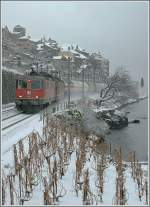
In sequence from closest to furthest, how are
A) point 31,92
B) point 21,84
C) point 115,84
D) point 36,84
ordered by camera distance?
point 115,84
point 31,92
point 36,84
point 21,84

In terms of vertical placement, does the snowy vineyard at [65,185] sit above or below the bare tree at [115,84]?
below

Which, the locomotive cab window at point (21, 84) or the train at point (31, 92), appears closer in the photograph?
the train at point (31, 92)

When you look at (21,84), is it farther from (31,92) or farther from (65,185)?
(65,185)

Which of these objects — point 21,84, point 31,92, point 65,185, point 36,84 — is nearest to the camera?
point 65,185

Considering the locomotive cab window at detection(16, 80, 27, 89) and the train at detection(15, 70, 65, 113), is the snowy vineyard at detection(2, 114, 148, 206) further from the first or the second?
the locomotive cab window at detection(16, 80, 27, 89)

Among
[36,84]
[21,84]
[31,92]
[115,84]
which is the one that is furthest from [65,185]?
[21,84]

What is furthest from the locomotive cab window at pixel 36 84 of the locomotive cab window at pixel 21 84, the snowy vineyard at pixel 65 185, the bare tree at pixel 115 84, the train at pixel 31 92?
the snowy vineyard at pixel 65 185

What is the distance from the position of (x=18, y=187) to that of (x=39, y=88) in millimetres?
17854

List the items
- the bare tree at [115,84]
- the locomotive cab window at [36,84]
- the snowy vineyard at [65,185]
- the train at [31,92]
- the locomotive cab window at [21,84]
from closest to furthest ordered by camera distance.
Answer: the snowy vineyard at [65,185] → the bare tree at [115,84] → the train at [31,92] → the locomotive cab window at [36,84] → the locomotive cab window at [21,84]

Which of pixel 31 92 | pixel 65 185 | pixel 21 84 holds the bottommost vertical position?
pixel 65 185

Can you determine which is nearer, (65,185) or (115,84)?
(65,185)

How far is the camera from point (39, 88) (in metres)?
24.7

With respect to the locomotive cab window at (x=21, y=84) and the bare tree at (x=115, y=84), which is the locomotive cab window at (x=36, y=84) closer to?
the locomotive cab window at (x=21, y=84)

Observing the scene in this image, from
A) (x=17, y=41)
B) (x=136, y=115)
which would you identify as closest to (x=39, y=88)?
(x=136, y=115)
